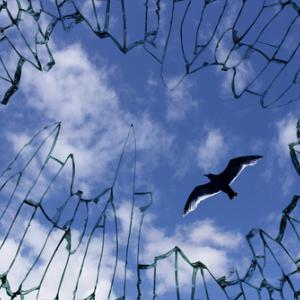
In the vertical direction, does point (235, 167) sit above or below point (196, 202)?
above

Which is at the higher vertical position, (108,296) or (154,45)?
(154,45)

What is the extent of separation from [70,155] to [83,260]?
40.7 inches

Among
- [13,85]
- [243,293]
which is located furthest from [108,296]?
[13,85]

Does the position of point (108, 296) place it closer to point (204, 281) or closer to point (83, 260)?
point (83, 260)

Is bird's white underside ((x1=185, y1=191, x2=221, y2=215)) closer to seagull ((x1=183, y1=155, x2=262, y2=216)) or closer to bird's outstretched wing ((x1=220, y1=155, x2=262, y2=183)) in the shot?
seagull ((x1=183, y1=155, x2=262, y2=216))

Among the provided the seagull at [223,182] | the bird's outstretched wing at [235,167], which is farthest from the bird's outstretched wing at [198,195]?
the bird's outstretched wing at [235,167]

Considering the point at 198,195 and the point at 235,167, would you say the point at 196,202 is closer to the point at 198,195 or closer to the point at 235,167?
the point at 198,195

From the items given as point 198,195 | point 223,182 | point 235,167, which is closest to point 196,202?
point 198,195

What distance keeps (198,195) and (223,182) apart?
449 millimetres

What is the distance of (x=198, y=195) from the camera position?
331 inches

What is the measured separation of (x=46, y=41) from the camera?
492 centimetres

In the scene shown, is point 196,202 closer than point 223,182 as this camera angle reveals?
Yes

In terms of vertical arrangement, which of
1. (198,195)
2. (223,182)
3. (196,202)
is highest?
(223,182)

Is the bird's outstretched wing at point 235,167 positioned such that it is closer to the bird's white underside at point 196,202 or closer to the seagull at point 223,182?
the seagull at point 223,182
